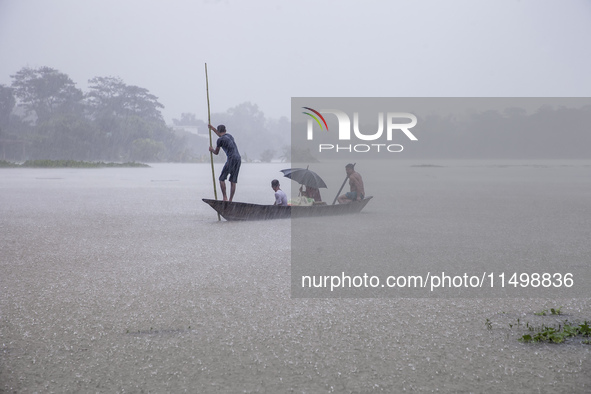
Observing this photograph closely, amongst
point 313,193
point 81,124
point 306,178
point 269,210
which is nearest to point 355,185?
point 313,193

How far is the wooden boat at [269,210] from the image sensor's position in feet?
30.7

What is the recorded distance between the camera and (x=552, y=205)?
12992mm

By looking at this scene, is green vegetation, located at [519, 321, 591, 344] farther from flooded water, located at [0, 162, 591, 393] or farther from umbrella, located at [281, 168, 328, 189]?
umbrella, located at [281, 168, 328, 189]

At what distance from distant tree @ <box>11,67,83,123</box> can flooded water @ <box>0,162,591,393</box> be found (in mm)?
53332

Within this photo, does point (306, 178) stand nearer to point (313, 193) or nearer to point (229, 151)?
point (313, 193)

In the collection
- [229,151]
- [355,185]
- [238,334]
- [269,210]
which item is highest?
[229,151]

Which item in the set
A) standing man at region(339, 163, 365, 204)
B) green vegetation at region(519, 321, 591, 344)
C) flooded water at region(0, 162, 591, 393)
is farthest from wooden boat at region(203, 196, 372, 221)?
green vegetation at region(519, 321, 591, 344)

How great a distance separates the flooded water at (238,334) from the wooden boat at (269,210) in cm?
280

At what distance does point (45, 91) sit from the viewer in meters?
54.8

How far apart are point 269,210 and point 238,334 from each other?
6.19 m

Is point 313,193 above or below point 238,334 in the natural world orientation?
above

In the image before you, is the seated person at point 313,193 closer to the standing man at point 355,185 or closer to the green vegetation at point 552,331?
the standing man at point 355,185

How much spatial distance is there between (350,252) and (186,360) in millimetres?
3781

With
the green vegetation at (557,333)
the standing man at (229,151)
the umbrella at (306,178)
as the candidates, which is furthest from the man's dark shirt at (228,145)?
the green vegetation at (557,333)
